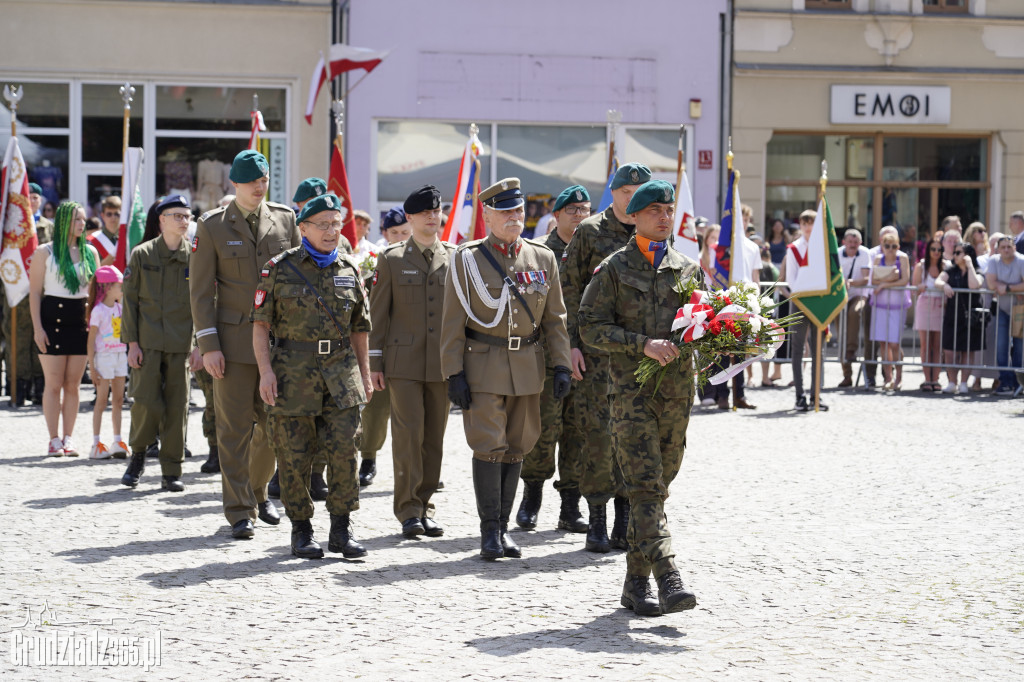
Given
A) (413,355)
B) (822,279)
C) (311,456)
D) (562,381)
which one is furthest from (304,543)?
(822,279)

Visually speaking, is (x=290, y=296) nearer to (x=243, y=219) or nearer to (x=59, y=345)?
(x=243, y=219)

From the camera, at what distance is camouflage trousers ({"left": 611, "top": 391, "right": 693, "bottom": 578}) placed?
6.33 m

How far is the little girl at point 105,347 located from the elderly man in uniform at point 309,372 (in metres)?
3.95

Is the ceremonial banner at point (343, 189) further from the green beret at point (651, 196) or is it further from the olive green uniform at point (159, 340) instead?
the green beret at point (651, 196)

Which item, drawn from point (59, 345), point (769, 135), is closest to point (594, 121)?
point (769, 135)

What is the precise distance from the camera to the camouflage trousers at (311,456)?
7.59 meters

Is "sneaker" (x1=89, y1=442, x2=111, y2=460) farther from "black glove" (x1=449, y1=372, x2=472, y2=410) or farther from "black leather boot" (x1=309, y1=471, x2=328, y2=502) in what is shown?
"black glove" (x1=449, y1=372, x2=472, y2=410)

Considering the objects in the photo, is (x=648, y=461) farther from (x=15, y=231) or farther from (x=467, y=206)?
(x=15, y=231)

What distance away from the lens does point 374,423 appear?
10.4m

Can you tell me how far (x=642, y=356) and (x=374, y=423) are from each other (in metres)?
4.17

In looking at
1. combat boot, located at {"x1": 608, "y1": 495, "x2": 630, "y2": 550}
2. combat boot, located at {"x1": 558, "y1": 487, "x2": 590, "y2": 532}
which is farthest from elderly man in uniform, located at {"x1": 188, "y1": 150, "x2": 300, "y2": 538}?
combat boot, located at {"x1": 608, "y1": 495, "x2": 630, "y2": 550}

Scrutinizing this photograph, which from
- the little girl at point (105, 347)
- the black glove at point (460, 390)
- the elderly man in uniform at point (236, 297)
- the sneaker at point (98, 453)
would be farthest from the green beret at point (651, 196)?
the sneaker at point (98, 453)

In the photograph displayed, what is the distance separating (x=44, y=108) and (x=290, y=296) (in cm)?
1558

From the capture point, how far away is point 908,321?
56.7ft
